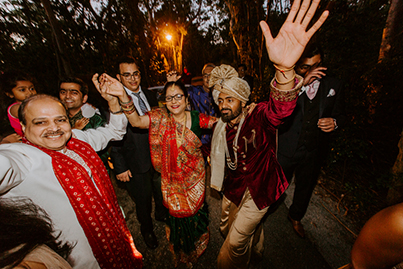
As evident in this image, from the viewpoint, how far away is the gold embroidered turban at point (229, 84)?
1.73 meters

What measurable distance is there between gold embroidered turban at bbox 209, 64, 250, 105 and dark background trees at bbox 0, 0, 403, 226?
6.96ft

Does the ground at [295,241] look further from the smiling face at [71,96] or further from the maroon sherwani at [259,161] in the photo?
the smiling face at [71,96]

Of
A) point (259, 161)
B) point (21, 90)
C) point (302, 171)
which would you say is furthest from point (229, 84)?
point (21, 90)

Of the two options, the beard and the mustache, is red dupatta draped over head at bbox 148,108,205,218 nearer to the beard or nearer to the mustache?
the beard

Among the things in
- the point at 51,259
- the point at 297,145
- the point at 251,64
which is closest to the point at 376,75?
the point at 297,145

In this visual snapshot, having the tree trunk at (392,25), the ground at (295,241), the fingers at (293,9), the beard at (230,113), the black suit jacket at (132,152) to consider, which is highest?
the tree trunk at (392,25)

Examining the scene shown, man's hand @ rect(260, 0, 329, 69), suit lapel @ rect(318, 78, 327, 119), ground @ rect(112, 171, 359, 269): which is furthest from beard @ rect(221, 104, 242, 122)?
ground @ rect(112, 171, 359, 269)

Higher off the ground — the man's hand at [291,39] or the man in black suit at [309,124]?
the man's hand at [291,39]

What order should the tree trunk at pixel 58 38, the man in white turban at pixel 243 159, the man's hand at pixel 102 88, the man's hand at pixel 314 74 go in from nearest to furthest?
the man's hand at pixel 102 88 → the man in white turban at pixel 243 159 → the man's hand at pixel 314 74 → the tree trunk at pixel 58 38

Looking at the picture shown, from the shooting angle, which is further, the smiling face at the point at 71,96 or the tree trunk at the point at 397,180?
the smiling face at the point at 71,96

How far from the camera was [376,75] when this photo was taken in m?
2.47

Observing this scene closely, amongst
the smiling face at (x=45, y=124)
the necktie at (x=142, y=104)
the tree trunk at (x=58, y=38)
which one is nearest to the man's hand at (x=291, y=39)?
the smiling face at (x=45, y=124)

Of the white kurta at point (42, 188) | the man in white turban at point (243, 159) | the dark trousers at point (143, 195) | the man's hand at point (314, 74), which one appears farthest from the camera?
the dark trousers at point (143, 195)

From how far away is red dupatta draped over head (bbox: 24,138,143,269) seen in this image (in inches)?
47.6
